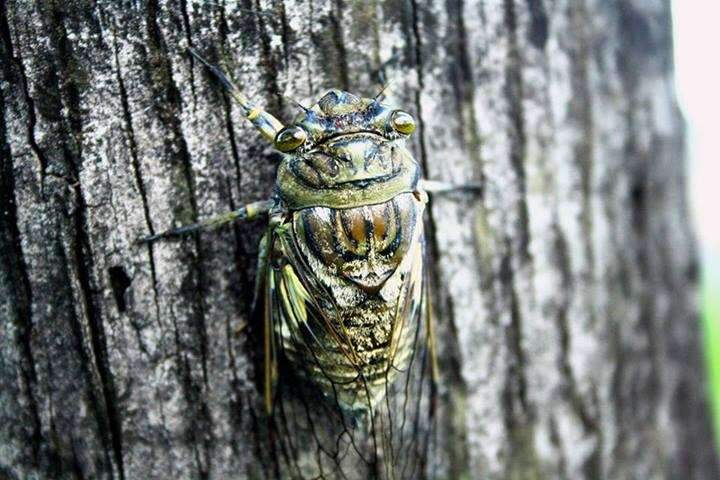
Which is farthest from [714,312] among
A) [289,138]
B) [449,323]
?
[289,138]

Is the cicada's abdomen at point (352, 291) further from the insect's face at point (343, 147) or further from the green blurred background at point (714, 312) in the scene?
the green blurred background at point (714, 312)

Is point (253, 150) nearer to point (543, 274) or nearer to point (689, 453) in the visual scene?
point (543, 274)

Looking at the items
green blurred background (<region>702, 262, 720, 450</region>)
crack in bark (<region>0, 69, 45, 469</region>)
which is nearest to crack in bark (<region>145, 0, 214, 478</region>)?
crack in bark (<region>0, 69, 45, 469</region>)

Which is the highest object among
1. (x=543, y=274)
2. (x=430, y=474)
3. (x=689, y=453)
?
(x=543, y=274)

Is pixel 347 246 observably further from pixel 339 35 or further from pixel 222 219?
pixel 339 35

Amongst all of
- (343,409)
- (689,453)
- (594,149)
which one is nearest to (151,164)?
(343,409)
